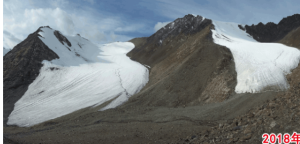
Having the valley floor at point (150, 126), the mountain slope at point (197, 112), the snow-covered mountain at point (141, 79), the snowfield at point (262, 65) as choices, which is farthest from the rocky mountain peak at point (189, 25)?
the valley floor at point (150, 126)

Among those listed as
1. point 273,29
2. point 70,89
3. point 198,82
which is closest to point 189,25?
point 273,29

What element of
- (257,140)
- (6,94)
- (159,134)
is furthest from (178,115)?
(6,94)

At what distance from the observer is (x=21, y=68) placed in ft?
103

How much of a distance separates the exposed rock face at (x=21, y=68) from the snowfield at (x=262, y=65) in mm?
25876

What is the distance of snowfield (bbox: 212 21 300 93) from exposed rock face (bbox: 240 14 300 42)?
26000 mm

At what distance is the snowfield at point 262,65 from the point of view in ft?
51.2

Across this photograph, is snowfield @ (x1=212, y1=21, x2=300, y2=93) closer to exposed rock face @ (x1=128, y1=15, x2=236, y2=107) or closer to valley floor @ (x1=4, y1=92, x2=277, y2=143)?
exposed rock face @ (x1=128, y1=15, x2=236, y2=107)

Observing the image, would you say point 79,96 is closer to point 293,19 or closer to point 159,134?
point 159,134

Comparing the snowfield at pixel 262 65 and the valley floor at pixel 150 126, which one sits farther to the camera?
the snowfield at pixel 262 65

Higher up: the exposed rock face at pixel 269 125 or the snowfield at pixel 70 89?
the snowfield at pixel 70 89

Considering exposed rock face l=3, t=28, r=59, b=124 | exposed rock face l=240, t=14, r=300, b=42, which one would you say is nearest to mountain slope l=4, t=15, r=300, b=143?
exposed rock face l=3, t=28, r=59, b=124

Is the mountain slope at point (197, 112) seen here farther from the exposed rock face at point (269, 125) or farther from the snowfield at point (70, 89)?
the snowfield at point (70, 89)

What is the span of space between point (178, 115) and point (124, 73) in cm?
1962

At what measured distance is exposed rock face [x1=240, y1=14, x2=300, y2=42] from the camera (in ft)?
156
